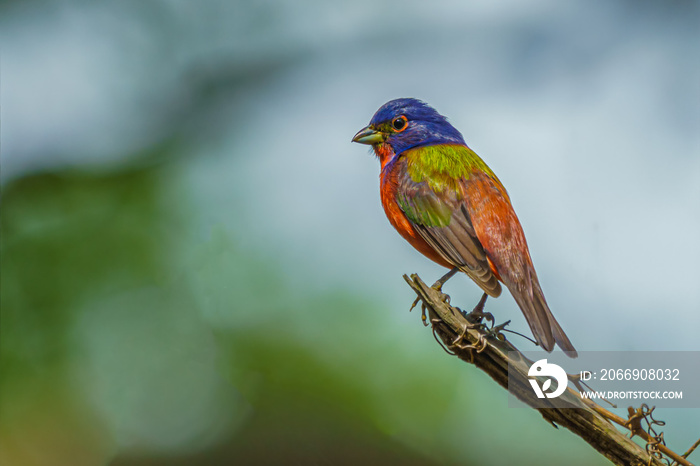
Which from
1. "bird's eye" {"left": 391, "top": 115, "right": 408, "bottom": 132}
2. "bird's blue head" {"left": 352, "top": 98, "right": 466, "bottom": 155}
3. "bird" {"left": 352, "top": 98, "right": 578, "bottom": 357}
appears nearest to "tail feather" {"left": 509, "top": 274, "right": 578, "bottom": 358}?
"bird" {"left": 352, "top": 98, "right": 578, "bottom": 357}

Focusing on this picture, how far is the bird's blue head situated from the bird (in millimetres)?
176

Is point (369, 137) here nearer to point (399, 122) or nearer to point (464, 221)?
point (399, 122)

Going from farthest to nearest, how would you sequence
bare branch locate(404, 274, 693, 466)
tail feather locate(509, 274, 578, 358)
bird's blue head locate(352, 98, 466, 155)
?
bird's blue head locate(352, 98, 466, 155)
tail feather locate(509, 274, 578, 358)
bare branch locate(404, 274, 693, 466)

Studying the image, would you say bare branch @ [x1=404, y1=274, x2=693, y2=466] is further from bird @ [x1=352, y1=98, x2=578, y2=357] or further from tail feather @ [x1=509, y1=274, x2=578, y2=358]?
bird @ [x1=352, y1=98, x2=578, y2=357]

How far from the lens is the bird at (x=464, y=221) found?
3.55 m

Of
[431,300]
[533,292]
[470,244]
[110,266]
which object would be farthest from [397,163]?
[110,266]

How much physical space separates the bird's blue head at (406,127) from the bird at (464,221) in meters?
0.18

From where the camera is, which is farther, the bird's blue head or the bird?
the bird's blue head

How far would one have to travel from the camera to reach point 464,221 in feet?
12.8

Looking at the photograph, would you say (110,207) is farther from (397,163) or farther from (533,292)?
(533,292)

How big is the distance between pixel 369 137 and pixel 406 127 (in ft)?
0.98

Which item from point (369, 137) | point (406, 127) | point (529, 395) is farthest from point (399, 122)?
point (529, 395)

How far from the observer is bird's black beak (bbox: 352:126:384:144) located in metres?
4.95

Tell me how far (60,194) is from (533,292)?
7806 mm
